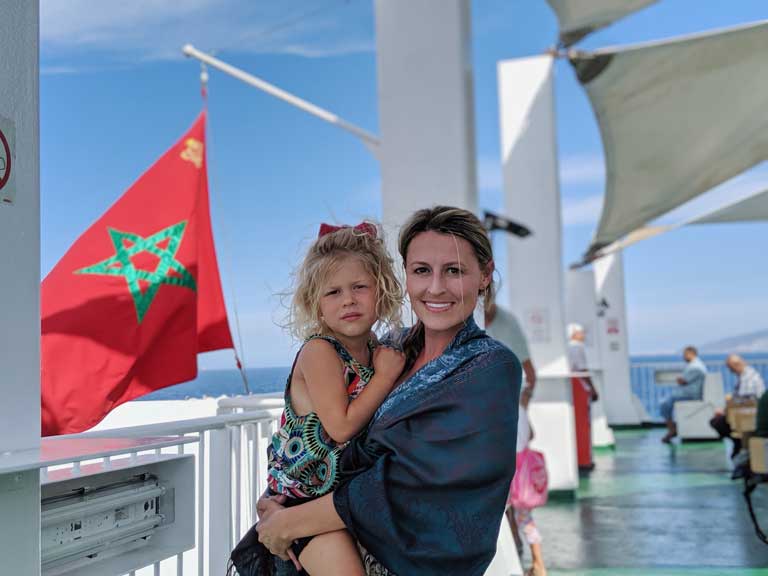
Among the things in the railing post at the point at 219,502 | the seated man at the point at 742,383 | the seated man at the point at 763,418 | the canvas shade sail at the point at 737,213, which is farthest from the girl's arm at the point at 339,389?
the seated man at the point at 742,383

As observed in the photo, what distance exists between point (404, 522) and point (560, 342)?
605 centimetres

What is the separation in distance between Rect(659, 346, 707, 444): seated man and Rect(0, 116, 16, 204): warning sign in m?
10.4

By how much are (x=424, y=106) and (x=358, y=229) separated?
210cm

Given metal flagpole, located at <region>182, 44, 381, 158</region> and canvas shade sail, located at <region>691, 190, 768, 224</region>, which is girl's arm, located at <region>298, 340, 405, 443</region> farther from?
canvas shade sail, located at <region>691, 190, 768, 224</region>

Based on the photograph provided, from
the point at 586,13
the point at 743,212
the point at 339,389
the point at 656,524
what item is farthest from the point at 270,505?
the point at 743,212

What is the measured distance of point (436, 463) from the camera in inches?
50.4

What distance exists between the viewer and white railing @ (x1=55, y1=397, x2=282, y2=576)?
2.72 m

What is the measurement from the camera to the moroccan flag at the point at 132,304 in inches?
227

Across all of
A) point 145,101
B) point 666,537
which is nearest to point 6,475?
point 666,537

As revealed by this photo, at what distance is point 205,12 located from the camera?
33375 mm

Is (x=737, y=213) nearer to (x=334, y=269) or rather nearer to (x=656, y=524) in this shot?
(x=656, y=524)

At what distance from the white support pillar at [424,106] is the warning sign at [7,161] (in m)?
2.16

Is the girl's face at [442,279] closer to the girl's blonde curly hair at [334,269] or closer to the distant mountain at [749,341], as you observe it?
the girl's blonde curly hair at [334,269]

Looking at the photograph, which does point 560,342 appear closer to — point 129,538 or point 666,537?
point 666,537
